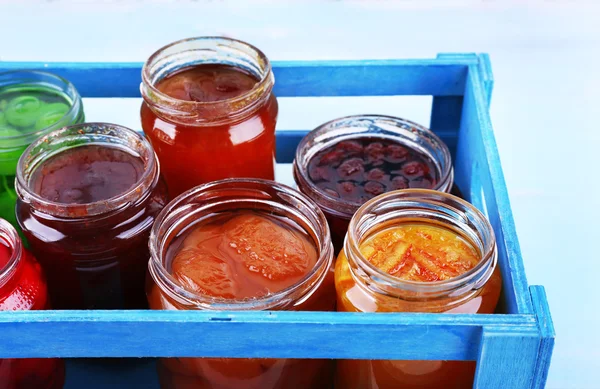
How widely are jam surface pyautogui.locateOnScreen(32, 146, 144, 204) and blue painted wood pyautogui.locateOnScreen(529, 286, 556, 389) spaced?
0.55m

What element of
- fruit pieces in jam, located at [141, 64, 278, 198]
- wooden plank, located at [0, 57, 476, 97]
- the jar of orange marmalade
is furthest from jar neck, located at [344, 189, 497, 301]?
wooden plank, located at [0, 57, 476, 97]

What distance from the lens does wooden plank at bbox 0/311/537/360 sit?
87cm

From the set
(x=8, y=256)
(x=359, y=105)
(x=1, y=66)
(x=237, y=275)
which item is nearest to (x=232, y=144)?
(x=237, y=275)

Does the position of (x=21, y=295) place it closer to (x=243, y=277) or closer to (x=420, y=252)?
(x=243, y=277)

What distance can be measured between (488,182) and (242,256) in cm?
35

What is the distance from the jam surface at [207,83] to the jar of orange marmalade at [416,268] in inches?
13.1

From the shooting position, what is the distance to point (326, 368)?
1115mm

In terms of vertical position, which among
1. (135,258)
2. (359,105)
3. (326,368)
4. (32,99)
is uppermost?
(32,99)

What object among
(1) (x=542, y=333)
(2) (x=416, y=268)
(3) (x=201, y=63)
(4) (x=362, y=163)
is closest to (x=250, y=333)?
(2) (x=416, y=268)

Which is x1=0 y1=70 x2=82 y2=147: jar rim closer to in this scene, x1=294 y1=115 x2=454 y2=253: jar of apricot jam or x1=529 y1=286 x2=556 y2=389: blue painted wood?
x1=294 y1=115 x2=454 y2=253: jar of apricot jam

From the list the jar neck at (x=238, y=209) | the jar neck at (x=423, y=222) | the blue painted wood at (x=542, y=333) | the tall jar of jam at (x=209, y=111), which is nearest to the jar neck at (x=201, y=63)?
the tall jar of jam at (x=209, y=111)

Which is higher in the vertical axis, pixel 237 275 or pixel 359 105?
pixel 237 275

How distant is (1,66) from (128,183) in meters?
0.42

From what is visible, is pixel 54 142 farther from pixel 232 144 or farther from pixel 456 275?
pixel 456 275
